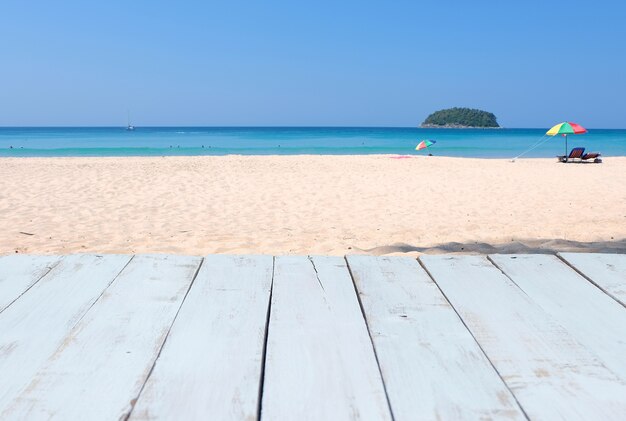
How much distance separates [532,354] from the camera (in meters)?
1.15

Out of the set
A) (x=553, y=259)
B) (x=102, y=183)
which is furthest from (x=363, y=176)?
(x=553, y=259)

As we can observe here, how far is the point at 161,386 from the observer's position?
3.29ft

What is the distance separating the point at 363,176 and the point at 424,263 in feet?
37.7

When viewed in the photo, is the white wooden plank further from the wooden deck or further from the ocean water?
the ocean water

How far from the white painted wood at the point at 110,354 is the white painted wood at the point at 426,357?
1.42 ft

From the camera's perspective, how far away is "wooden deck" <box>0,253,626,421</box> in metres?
0.95

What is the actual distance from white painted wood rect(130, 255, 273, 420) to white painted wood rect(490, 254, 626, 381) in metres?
0.65

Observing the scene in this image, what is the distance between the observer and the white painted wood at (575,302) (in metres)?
1.19

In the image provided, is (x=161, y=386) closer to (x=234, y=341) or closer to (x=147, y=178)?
(x=234, y=341)

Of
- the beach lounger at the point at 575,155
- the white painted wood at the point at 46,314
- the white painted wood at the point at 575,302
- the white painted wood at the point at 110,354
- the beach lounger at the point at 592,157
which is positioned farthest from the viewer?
the beach lounger at the point at 575,155

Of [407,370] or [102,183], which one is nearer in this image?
[407,370]

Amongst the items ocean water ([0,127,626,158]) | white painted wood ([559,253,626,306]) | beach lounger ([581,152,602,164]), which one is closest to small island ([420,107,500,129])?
ocean water ([0,127,626,158])

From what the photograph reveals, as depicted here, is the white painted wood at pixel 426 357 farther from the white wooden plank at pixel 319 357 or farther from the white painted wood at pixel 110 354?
the white painted wood at pixel 110 354

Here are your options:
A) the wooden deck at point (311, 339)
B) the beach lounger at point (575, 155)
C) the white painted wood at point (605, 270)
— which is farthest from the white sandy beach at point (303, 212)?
the beach lounger at point (575, 155)
